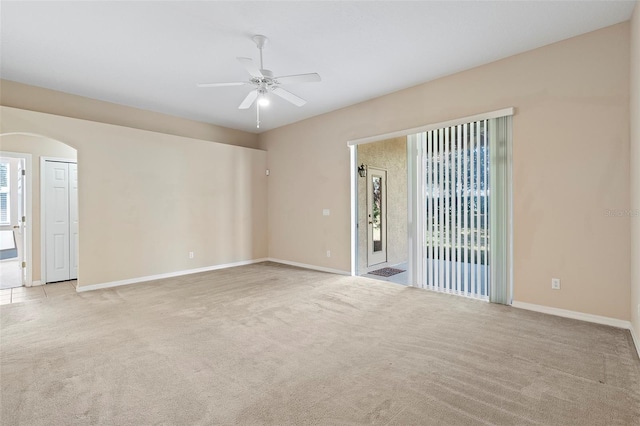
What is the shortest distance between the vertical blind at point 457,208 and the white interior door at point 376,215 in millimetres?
1715

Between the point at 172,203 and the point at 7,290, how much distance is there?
Answer: 2703 mm

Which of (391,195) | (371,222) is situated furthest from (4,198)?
(391,195)

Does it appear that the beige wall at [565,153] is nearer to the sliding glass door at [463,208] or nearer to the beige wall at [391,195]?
the sliding glass door at [463,208]

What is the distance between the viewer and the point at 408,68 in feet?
13.4

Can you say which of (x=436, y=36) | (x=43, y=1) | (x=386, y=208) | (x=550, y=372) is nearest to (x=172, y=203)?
(x=43, y=1)

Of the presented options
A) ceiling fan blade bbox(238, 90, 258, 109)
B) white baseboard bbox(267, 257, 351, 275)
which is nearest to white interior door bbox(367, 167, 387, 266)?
white baseboard bbox(267, 257, 351, 275)

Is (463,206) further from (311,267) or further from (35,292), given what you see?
(35,292)

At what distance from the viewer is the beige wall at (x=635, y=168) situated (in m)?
2.64

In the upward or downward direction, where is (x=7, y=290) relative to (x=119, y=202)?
downward

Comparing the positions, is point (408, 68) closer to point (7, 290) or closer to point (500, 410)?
point (500, 410)

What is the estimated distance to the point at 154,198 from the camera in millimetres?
5527

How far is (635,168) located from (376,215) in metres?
4.09

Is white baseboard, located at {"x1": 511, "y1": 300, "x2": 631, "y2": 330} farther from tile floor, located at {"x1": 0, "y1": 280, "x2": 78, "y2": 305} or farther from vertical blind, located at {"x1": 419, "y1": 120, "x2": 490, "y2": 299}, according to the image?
tile floor, located at {"x1": 0, "y1": 280, "x2": 78, "y2": 305}

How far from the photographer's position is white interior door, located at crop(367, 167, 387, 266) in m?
6.27
